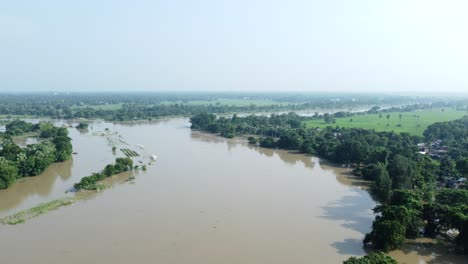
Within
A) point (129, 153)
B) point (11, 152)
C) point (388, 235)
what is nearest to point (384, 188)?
point (388, 235)

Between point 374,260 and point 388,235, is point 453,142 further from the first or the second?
point 374,260

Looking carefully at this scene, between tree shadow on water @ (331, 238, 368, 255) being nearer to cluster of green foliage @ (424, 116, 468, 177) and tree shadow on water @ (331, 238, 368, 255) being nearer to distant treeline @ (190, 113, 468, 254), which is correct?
distant treeline @ (190, 113, 468, 254)

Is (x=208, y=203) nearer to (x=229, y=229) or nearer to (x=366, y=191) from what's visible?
(x=229, y=229)

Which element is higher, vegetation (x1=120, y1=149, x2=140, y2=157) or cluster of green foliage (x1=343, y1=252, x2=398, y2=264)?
cluster of green foliage (x1=343, y1=252, x2=398, y2=264)

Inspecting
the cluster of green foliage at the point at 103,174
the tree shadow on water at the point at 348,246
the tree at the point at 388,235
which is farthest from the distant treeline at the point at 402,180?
the cluster of green foliage at the point at 103,174

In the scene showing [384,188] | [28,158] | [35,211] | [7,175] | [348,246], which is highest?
[28,158]

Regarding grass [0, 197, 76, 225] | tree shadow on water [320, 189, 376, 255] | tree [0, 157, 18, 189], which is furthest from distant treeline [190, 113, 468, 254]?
tree [0, 157, 18, 189]
